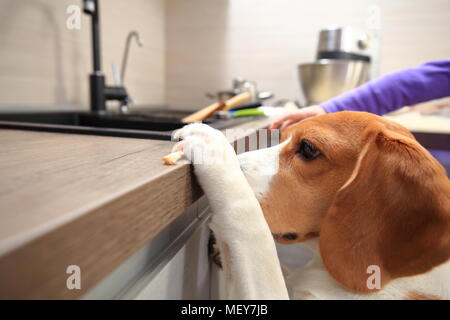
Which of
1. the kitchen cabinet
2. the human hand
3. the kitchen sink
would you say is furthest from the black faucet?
the kitchen cabinet

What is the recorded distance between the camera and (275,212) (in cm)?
62

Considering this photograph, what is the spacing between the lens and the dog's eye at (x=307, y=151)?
653 millimetres

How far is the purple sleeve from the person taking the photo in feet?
3.26

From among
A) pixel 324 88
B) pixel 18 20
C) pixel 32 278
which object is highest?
pixel 18 20

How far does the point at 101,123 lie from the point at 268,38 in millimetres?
1423

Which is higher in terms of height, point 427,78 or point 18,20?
point 18,20

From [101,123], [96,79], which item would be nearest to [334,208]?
[101,123]

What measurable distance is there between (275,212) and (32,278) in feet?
1.58

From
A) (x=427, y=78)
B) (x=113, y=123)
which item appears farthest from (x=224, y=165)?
(x=427, y=78)

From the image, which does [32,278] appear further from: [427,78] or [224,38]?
[224,38]

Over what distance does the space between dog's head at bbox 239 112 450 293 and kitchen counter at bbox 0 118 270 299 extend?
0.26 m

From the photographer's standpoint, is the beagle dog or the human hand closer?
the beagle dog

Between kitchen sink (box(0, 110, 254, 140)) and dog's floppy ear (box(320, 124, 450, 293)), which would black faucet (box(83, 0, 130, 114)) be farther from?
dog's floppy ear (box(320, 124, 450, 293))

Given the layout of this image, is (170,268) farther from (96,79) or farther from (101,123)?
(96,79)
